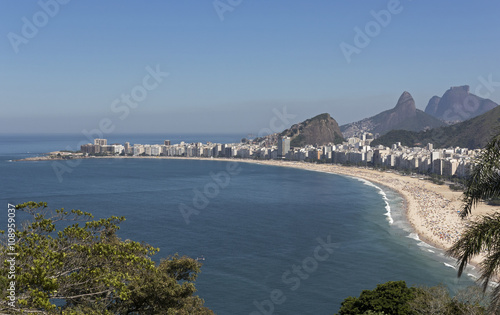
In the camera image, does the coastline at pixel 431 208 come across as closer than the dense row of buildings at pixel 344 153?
Yes

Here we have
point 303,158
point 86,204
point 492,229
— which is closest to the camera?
point 492,229

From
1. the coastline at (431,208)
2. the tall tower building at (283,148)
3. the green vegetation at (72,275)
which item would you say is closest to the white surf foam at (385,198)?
the coastline at (431,208)

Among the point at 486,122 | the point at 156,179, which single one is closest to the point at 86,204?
the point at 156,179

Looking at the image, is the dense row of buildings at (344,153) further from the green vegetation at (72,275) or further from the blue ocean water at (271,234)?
the green vegetation at (72,275)

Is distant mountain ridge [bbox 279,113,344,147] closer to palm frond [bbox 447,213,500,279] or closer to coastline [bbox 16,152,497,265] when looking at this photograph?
coastline [bbox 16,152,497,265]

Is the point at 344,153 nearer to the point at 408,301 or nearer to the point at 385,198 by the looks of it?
the point at 385,198

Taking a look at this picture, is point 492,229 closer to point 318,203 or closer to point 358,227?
point 358,227
